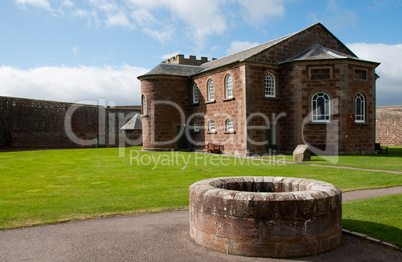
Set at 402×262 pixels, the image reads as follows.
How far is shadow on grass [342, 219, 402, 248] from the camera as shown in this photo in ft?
19.7

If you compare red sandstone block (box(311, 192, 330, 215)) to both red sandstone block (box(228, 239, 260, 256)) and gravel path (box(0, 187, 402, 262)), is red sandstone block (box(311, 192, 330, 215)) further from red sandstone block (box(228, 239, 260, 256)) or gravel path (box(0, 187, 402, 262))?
red sandstone block (box(228, 239, 260, 256))

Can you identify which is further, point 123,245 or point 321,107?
point 321,107

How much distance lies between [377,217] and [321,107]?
1671 cm

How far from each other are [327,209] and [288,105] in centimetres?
1928

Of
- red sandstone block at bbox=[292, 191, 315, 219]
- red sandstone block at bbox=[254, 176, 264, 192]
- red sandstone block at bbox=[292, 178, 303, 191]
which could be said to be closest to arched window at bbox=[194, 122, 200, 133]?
red sandstone block at bbox=[254, 176, 264, 192]

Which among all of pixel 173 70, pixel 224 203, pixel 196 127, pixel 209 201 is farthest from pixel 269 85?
pixel 224 203

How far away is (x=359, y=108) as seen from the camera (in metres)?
23.8

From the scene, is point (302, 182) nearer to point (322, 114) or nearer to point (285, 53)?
point (322, 114)

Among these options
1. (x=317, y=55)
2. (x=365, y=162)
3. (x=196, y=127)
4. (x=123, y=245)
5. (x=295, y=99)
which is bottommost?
(x=123, y=245)

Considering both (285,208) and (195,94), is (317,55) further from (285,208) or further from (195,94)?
(285,208)

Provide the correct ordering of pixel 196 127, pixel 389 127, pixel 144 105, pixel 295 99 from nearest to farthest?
pixel 295 99, pixel 196 127, pixel 144 105, pixel 389 127

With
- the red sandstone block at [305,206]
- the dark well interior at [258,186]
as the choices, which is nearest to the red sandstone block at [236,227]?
the red sandstone block at [305,206]

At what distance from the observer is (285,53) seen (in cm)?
2473

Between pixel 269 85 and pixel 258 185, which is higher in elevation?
pixel 269 85
